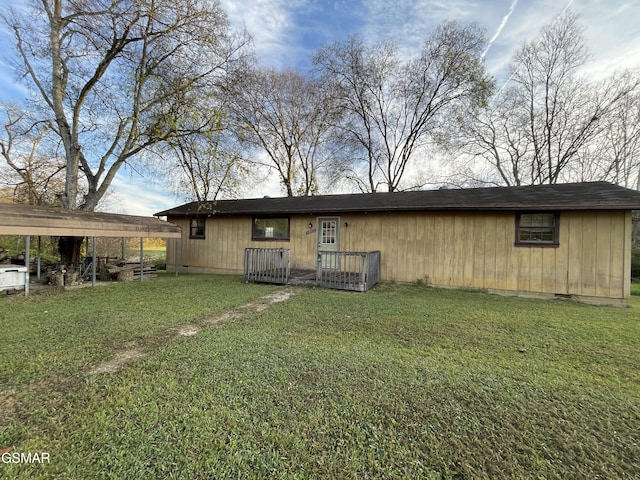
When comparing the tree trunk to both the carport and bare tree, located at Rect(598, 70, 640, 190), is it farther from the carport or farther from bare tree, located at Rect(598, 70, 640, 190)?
bare tree, located at Rect(598, 70, 640, 190)

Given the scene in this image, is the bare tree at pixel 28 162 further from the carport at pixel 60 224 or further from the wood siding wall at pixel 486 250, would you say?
the wood siding wall at pixel 486 250

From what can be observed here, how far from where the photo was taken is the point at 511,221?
284 inches

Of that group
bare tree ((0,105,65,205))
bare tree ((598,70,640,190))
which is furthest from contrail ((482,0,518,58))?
bare tree ((0,105,65,205))

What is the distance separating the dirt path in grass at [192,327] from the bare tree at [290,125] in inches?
488

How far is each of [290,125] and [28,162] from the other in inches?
528

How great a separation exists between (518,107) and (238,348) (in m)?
20.2

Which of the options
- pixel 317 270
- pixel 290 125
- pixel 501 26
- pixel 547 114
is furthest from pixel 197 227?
pixel 547 114

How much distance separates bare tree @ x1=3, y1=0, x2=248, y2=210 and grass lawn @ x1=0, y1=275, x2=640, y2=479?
24.5 ft

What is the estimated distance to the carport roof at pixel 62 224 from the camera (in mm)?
5539

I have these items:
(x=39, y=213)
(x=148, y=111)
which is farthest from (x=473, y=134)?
(x=39, y=213)

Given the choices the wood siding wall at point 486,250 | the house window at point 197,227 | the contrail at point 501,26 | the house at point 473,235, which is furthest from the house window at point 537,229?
the house window at point 197,227

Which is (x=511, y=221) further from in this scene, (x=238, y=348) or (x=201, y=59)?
(x=201, y=59)

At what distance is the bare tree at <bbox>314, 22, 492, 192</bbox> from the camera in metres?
14.8

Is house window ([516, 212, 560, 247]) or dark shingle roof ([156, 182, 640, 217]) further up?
dark shingle roof ([156, 182, 640, 217])
